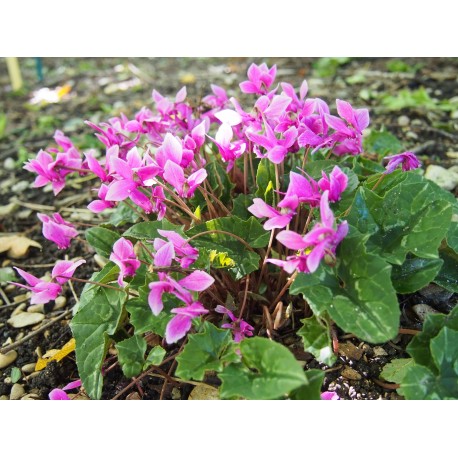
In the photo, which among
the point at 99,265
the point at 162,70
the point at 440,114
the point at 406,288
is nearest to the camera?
the point at 406,288

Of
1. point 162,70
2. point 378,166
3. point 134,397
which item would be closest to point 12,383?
point 134,397

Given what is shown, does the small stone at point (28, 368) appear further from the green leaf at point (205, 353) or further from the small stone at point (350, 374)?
the small stone at point (350, 374)

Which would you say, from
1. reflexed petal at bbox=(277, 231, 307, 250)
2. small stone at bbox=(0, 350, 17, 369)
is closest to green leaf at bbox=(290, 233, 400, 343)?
reflexed petal at bbox=(277, 231, 307, 250)

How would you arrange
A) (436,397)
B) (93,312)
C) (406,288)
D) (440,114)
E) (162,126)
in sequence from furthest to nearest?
(440,114)
(162,126)
(93,312)
(406,288)
(436,397)

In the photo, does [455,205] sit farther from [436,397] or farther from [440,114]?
[440,114]

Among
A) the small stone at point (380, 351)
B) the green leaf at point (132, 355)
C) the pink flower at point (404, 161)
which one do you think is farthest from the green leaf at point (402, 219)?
the green leaf at point (132, 355)

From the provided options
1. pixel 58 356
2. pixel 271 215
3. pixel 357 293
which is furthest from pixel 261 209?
pixel 58 356
